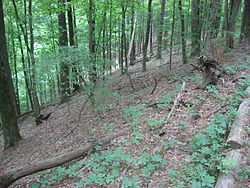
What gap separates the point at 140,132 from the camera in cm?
551

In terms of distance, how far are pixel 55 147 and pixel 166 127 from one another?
4430 mm

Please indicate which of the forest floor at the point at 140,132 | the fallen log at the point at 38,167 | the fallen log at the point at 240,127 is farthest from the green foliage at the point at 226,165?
the fallen log at the point at 38,167

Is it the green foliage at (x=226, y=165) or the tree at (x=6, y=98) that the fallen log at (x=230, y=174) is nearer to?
the green foliage at (x=226, y=165)

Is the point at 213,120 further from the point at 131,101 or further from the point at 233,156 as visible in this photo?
the point at 131,101

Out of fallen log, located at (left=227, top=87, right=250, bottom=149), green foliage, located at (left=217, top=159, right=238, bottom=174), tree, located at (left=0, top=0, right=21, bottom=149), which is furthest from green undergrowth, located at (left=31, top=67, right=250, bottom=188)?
tree, located at (left=0, top=0, right=21, bottom=149)

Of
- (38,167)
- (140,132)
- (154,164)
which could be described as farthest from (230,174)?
(38,167)

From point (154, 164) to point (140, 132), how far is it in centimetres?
151

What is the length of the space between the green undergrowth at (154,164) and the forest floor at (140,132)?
0.08 ft

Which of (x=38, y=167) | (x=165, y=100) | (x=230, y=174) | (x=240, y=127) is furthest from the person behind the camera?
(x=165, y=100)

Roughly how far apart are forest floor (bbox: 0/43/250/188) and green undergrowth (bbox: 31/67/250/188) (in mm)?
23

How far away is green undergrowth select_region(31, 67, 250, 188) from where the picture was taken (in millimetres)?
3381

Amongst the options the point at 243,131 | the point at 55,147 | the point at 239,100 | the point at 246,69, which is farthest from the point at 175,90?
the point at 55,147

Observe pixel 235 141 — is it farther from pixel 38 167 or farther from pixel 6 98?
pixel 6 98

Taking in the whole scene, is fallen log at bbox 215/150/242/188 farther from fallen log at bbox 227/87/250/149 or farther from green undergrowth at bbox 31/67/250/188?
fallen log at bbox 227/87/250/149
